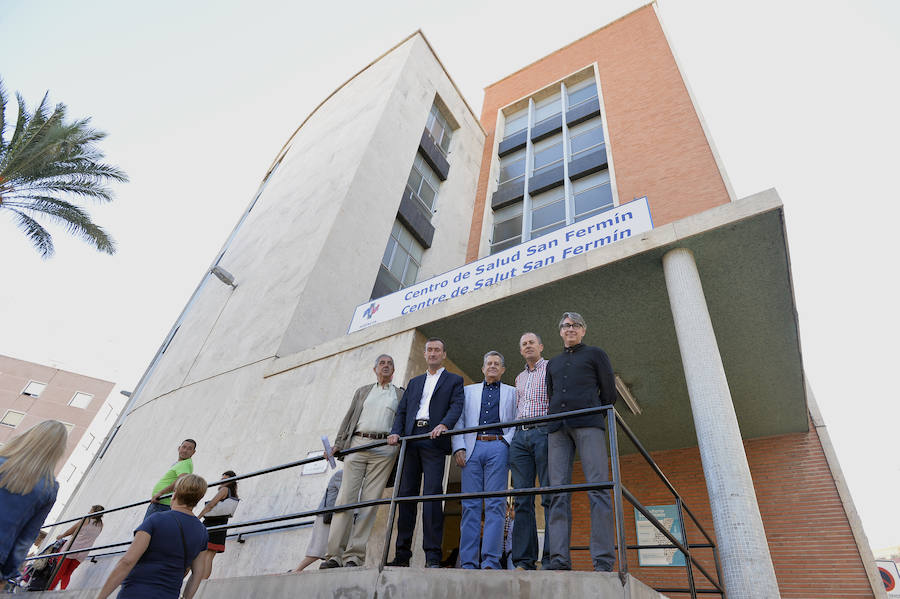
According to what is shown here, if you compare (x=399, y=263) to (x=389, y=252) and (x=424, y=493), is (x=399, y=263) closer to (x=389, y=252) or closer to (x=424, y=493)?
(x=389, y=252)

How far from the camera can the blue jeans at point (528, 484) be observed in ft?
11.8

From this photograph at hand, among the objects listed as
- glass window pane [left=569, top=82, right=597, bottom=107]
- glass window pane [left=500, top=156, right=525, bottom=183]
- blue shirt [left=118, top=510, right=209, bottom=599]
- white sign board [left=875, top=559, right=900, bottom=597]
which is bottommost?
blue shirt [left=118, top=510, right=209, bottom=599]

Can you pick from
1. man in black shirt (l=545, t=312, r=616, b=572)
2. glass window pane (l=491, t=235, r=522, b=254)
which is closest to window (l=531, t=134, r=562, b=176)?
glass window pane (l=491, t=235, r=522, b=254)

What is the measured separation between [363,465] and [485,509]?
1387 mm

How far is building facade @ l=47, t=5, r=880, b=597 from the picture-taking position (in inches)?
240

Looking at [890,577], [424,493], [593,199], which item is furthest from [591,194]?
[424,493]

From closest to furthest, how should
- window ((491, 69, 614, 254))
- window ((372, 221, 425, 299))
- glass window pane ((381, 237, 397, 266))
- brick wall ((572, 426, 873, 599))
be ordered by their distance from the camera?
1. brick wall ((572, 426, 873, 599))
2. window ((372, 221, 425, 299))
3. glass window pane ((381, 237, 397, 266))
4. window ((491, 69, 614, 254))

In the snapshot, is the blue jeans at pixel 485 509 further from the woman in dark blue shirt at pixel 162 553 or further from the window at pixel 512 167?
the window at pixel 512 167

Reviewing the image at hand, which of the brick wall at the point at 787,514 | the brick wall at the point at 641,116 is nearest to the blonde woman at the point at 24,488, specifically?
the brick wall at the point at 787,514

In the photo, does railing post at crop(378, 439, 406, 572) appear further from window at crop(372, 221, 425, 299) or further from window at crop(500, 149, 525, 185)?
window at crop(500, 149, 525, 185)

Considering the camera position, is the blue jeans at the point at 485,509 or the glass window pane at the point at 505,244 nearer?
the blue jeans at the point at 485,509

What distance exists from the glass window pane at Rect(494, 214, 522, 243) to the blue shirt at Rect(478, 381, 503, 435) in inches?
485

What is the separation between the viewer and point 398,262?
14.7m

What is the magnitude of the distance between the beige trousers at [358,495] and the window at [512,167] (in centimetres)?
1533
